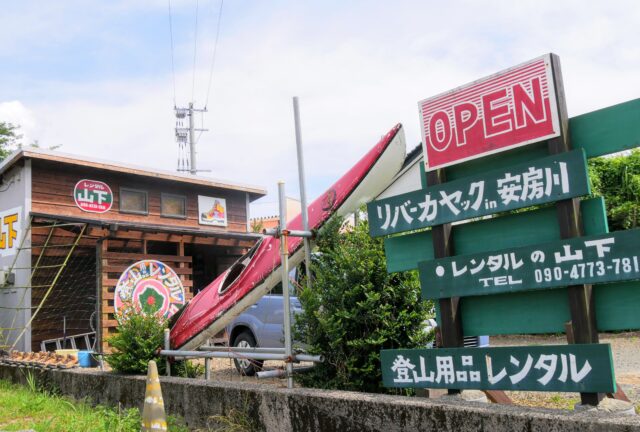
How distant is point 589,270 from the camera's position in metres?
3.38

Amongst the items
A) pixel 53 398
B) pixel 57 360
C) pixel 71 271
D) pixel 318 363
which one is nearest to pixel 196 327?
pixel 318 363

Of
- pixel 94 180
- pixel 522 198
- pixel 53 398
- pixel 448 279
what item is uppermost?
pixel 94 180

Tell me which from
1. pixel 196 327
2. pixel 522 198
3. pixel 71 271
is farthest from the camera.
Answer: pixel 71 271

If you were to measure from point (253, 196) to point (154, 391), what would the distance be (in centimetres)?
1399

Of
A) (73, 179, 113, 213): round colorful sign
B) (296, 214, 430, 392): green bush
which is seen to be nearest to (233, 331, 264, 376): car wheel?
(296, 214, 430, 392): green bush

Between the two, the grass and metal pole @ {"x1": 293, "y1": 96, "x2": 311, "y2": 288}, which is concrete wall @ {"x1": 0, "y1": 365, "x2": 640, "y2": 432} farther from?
metal pole @ {"x1": 293, "y1": 96, "x2": 311, "y2": 288}

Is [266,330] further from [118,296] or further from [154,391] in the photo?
[154,391]

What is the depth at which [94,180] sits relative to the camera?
46.3 feet

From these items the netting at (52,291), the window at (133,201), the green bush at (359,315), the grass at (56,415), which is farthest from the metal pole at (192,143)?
the green bush at (359,315)

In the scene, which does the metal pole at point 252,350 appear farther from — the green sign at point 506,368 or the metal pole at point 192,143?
the metal pole at point 192,143

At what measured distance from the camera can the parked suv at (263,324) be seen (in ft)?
30.2

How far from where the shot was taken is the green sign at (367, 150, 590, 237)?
3527mm

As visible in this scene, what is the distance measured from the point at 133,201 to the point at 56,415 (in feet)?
29.5

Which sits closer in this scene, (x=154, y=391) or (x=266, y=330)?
(x=154, y=391)
